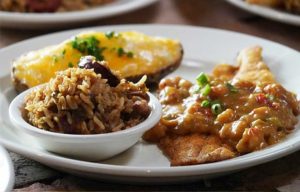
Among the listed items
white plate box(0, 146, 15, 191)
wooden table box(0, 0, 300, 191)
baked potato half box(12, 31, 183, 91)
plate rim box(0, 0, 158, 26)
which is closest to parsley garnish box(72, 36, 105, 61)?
baked potato half box(12, 31, 183, 91)

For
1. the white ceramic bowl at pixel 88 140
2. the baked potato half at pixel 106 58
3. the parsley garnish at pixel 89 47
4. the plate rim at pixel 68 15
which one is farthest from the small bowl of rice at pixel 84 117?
the plate rim at pixel 68 15

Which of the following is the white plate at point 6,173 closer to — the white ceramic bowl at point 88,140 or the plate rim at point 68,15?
the white ceramic bowl at point 88,140

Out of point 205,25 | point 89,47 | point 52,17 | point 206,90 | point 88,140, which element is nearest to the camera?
point 88,140

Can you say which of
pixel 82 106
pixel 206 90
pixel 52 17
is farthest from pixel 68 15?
pixel 82 106

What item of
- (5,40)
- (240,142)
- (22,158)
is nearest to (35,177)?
(22,158)

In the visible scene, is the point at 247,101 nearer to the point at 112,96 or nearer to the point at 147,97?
the point at 147,97

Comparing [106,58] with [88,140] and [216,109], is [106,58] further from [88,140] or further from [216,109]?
[88,140]
